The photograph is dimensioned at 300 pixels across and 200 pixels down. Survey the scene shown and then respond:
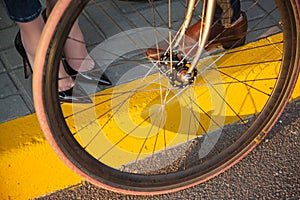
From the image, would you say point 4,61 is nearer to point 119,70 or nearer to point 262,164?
point 119,70

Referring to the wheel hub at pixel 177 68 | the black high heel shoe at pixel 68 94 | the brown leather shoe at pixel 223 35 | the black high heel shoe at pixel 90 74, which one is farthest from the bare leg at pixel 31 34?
the brown leather shoe at pixel 223 35

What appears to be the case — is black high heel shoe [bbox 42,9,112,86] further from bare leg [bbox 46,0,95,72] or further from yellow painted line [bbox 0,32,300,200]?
yellow painted line [bbox 0,32,300,200]

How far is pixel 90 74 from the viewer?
118 inches

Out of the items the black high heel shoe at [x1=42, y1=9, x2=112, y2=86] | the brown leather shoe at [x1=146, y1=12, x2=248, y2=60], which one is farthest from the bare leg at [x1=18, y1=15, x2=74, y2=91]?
the brown leather shoe at [x1=146, y1=12, x2=248, y2=60]

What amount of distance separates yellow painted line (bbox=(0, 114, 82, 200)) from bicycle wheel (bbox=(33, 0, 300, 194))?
0.56 ft

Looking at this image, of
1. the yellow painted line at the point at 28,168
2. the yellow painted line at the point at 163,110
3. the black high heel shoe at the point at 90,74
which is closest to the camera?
the yellow painted line at the point at 28,168

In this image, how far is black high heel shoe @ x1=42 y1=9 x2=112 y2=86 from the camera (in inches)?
115

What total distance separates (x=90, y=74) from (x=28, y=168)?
23.8 inches

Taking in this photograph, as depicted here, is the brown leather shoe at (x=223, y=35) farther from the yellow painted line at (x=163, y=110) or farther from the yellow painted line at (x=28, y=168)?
the yellow painted line at (x=28, y=168)

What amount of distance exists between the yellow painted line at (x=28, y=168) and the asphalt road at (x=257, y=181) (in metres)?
0.05

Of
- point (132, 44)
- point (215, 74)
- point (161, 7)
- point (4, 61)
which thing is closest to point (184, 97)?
point (215, 74)

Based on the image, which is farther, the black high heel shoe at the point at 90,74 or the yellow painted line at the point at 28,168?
the black high heel shoe at the point at 90,74

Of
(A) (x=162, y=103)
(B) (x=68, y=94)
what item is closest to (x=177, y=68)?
(A) (x=162, y=103)

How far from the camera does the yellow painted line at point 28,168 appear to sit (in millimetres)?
2625
